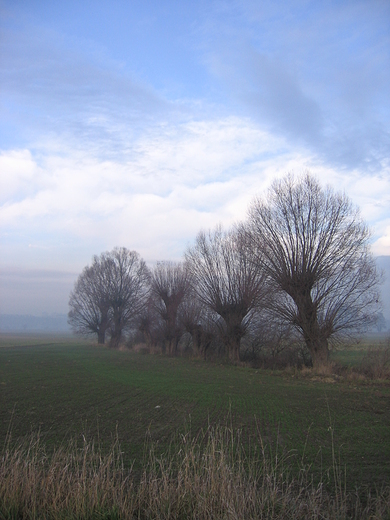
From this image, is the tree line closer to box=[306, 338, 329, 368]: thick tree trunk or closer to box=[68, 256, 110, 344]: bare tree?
box=[306, 338, 329, 368]: thick tree trunk

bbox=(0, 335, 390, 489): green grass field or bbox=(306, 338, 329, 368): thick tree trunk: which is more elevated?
bbox=(306, 338, 329, 368): thick tree trunk

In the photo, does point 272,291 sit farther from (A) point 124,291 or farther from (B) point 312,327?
(A) point 124,291

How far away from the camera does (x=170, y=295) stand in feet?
130

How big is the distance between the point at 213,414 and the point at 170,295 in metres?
29.8

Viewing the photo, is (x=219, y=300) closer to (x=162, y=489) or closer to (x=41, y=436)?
(x=41, y=436)

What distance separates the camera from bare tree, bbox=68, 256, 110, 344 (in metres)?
57.2

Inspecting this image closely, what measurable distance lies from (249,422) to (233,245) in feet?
72.8

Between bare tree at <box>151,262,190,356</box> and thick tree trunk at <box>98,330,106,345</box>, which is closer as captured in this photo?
bare tree at <box>151,262,190,356</box>

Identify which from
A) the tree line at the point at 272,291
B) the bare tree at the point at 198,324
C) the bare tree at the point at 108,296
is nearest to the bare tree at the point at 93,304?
the bare tree at the point at 108,296

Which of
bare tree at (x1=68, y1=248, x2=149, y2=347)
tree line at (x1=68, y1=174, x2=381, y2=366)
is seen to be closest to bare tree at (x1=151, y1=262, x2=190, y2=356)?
tree line at (x1=68, y1=174, x2=381, y2=366)

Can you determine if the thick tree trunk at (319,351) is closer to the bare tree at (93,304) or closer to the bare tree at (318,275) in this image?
the bare tree at (318,275)

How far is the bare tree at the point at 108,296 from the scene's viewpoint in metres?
55.4

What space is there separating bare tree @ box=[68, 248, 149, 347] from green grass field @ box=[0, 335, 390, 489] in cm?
3800

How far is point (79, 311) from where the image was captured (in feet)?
193
